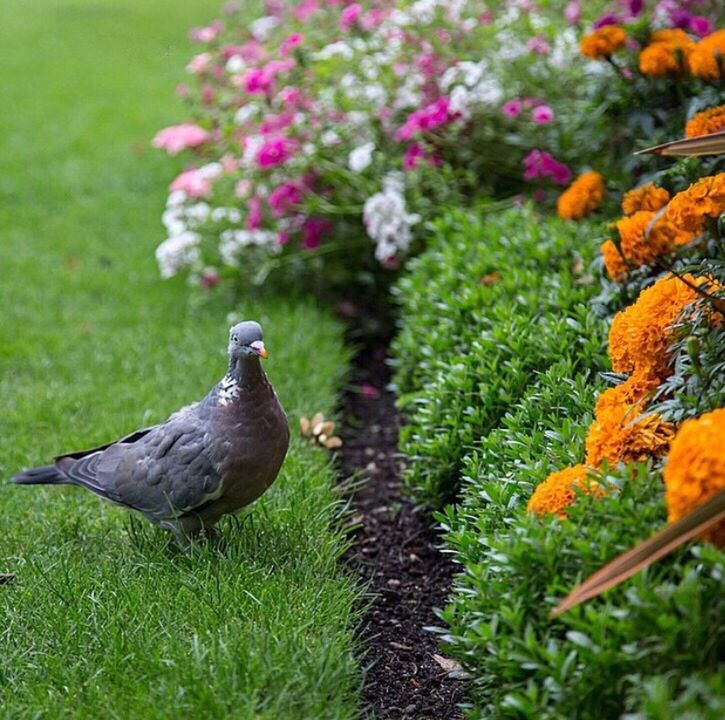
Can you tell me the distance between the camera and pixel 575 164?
18.5 feet

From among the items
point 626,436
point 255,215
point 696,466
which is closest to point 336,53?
point 255,215

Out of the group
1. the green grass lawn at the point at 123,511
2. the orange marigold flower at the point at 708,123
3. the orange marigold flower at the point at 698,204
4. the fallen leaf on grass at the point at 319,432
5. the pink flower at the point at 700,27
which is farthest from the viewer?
the pink flower at the point at 700,27

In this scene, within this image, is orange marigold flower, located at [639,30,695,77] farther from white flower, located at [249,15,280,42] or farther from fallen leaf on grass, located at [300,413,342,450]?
white flower, located at [249,15,280,42]

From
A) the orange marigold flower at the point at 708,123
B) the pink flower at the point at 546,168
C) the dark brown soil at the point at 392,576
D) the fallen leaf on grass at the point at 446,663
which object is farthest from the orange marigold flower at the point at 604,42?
the fallen leaf on grass at the point at 446,663

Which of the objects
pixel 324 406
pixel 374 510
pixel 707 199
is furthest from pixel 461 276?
pixel 707 199

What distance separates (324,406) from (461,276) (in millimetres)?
798

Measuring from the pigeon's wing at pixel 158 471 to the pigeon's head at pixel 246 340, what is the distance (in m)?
0.30

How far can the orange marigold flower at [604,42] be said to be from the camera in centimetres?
455

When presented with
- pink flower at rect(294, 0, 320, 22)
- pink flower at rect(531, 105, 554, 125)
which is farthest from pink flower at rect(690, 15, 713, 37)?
pink flower at rect(294, 0, 320, 22)

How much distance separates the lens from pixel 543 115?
5492mm

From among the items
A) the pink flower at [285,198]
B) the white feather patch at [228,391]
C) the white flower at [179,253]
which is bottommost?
the white flower at [179,253]

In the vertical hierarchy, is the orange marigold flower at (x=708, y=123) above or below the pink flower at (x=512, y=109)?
above

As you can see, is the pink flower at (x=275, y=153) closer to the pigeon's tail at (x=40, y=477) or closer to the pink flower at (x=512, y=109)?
the pink flower at (x=512, y=109)

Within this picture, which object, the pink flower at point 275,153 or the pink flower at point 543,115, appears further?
the pink flower at point 275,153
